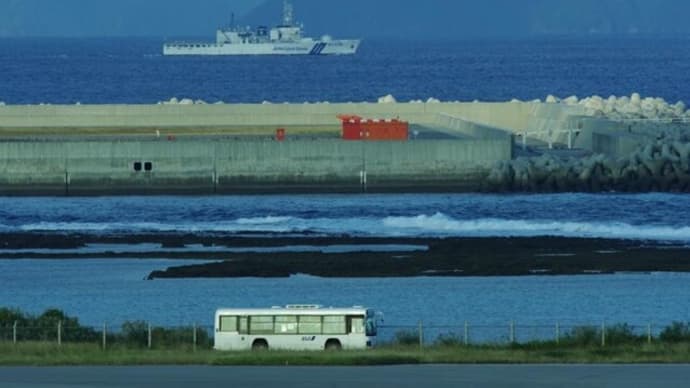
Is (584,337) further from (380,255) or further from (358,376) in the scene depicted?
(380,255)

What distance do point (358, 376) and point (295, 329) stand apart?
4642 mm

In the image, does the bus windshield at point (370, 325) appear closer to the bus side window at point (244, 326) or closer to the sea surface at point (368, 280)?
the bus side window at point (244, 326)

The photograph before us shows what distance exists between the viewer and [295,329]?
32.5m

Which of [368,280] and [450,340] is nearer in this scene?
[450,340]

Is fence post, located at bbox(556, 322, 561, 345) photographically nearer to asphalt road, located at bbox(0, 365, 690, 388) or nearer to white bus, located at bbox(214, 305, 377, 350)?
asphalt road, located at bbox(0, 365, 690, 388)

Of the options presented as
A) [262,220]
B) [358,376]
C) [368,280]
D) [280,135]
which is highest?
[280,135]

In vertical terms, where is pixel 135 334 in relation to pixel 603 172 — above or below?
Answer: below

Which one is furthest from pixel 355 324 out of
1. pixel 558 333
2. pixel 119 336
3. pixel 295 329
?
pixel 119 336

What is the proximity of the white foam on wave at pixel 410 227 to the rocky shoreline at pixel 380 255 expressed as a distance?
150cm

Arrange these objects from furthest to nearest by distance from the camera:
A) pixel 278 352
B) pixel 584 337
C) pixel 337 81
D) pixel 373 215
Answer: pixel 337 81 < pixel 373 215 < pixel 584 337 < pixel 278 352

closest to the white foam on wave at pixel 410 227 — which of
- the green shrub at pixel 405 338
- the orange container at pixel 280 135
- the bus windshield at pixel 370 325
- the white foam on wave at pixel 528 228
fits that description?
the white foam on wave at pixel 528 228

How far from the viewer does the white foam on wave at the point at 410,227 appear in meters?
51.0

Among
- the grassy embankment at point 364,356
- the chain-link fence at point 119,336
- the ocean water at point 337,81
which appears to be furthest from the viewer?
the ocean water at point 337,81

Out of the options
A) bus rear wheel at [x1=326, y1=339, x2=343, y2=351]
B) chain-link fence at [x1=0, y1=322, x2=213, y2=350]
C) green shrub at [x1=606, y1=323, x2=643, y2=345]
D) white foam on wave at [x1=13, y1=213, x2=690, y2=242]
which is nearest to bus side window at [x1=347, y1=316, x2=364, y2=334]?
bus rear wheel at [x1=326, y1=339, x2=343, y2=351]
